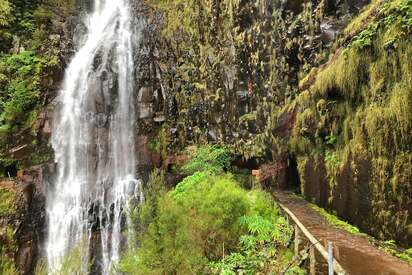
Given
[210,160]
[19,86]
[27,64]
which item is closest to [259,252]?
[210,160]

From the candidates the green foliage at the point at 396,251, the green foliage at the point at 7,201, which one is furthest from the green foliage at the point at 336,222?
the green foliage at the point at 7,201

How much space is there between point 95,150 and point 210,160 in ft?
18.5

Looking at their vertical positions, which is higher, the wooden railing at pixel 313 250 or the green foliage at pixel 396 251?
the wooden railing at pixel 313 250

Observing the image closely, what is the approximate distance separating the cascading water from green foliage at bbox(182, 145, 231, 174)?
2932 mm

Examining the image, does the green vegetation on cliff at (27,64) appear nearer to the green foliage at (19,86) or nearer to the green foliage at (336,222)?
the green foliage at (19,86)

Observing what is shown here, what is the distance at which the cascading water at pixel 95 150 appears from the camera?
14.4 meters

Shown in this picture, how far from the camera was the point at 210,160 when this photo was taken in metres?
14.5

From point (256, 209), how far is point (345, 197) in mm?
2253

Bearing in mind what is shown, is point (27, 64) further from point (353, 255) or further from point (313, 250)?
point (353, 255)

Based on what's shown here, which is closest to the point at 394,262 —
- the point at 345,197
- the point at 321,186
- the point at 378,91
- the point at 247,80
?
the point at 345,197

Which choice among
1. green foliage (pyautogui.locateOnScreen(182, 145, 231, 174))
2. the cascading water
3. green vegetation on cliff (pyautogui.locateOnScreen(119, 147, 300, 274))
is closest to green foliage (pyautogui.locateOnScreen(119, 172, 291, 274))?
green vegetation on cliff (pyautogui.locateOnScreen(119, 147, 300, 274))

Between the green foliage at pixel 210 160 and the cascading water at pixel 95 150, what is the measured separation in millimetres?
2932

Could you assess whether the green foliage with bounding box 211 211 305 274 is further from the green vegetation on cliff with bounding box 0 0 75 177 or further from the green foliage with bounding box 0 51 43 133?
the green foliage with bounding box 0 51 43 133

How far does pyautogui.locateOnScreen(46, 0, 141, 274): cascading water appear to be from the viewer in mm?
14445
